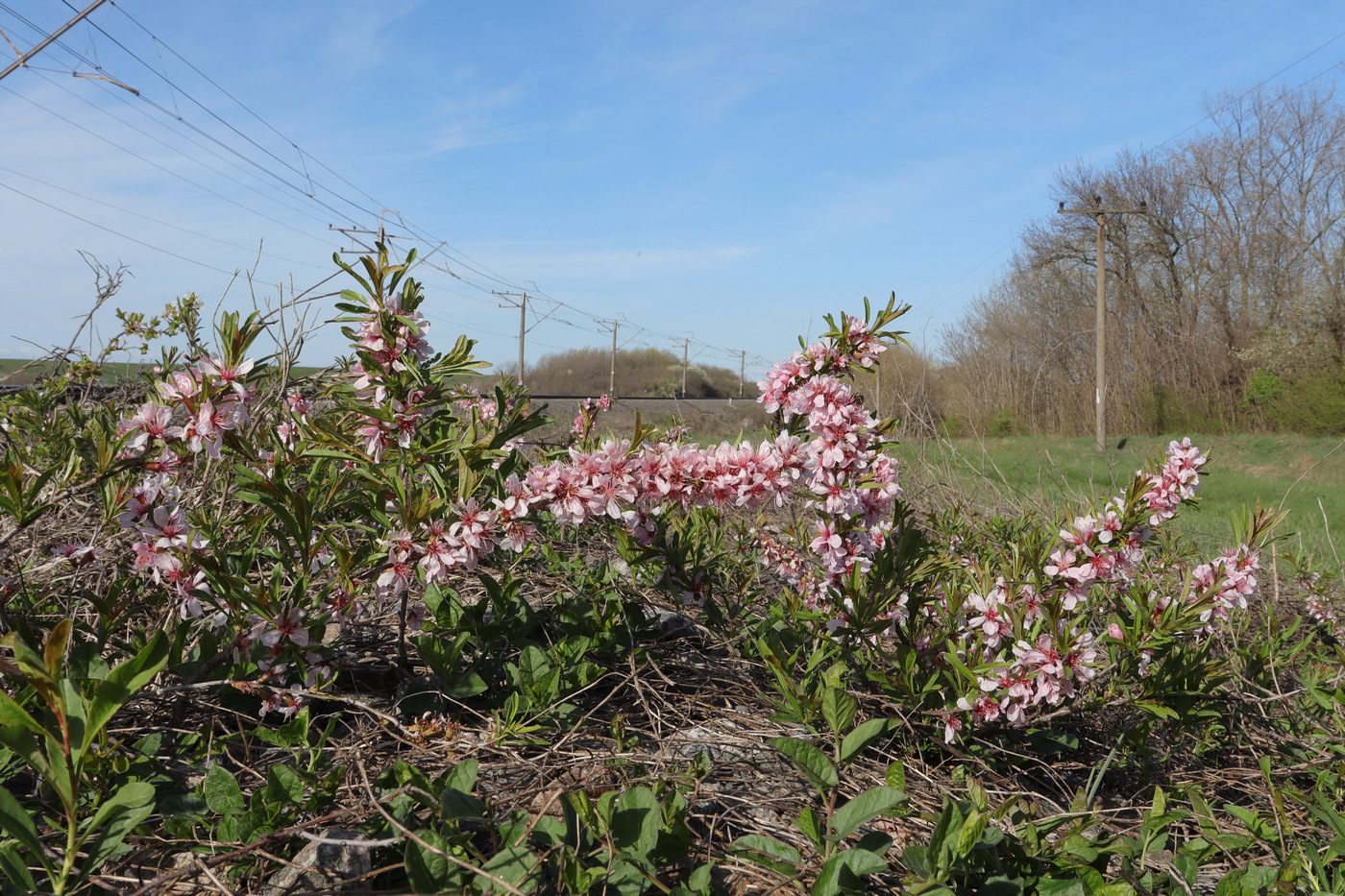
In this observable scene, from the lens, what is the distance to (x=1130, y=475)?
425 cm

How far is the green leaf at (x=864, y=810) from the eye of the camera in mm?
1349

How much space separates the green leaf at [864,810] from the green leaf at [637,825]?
1.04ft

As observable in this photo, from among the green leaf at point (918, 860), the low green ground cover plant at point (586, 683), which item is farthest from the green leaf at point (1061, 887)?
the green leaf at point (918, 860)

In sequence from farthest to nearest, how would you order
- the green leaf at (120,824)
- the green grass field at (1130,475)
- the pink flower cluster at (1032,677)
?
the green grass field at (1130,475)
the pink flower cluster at (1032,677)
the green leaf at (120,824)

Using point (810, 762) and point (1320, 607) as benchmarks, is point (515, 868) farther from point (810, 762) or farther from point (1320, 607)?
point (1320, 607)

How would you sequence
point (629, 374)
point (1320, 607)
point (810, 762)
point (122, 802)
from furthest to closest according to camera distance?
point (629, 374), point (1320, 607), point (810, 762), point (122, 802)

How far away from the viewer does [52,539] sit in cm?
267

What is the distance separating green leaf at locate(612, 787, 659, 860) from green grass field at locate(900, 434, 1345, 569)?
1748mm

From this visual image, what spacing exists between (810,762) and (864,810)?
0.47 feet

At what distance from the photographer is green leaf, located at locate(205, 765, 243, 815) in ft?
4.59

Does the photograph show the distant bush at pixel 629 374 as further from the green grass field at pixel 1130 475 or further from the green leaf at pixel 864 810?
the green leaf at pixel 864 810

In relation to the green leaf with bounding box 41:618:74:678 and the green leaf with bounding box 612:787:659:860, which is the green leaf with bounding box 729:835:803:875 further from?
the green leaf with bounding box 41:618:74:678

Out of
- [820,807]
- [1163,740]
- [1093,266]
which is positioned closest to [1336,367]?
[1093,266]

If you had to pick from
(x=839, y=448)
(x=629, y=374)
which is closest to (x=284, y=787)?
(x=839, y=448)
